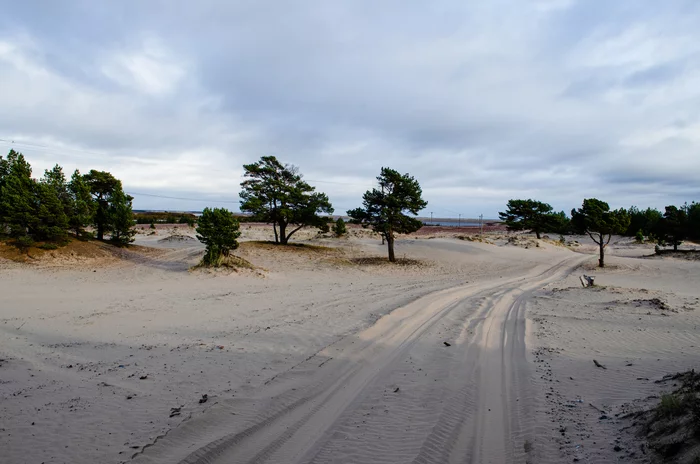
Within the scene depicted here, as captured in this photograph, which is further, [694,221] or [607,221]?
[694,221]

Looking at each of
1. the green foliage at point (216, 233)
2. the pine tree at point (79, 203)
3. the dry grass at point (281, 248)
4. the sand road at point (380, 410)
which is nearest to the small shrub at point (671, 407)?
the sand road at point (380, 410)

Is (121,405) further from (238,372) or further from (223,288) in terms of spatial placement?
(223,288)

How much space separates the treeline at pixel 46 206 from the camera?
19.7 meters

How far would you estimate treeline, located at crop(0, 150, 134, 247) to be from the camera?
1969 cm

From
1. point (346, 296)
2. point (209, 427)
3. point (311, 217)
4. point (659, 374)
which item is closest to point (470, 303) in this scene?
point (346, 296)

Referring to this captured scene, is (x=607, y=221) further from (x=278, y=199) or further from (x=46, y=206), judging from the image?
(x=46, y=206)

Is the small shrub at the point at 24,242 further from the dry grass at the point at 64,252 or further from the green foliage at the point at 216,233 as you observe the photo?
the green foliage at the point at 216,233

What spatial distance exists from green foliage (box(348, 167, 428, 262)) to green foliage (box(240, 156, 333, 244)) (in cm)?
514

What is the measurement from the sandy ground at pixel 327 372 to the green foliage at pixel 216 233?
4.36 metres

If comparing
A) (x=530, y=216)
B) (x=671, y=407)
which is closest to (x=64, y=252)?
(x=671, y=407)

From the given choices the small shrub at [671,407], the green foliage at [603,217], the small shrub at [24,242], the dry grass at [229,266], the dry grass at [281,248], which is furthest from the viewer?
the dry grass at [281,248]

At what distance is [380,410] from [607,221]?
25.2 meters

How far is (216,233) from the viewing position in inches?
760

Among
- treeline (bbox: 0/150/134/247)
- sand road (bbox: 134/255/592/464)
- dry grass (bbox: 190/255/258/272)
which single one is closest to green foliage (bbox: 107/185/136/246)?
treeline (bbox: 0/150/134/247)
